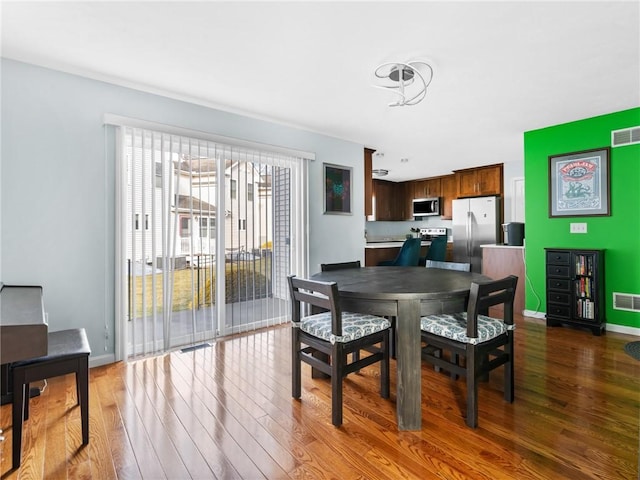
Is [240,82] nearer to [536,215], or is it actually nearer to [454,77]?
[454,77]

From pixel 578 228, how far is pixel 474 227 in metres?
2.32

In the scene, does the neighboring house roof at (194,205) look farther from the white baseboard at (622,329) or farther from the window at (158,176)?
the white baseboard at (622,329)

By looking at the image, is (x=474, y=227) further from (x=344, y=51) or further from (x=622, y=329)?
(x=344, y=51)

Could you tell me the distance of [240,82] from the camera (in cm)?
276

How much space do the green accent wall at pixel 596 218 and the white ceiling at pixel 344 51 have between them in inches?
10.3

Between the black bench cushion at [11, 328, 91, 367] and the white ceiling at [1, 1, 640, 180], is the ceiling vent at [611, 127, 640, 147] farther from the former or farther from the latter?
the black bench cushion at [11, 328, 91, 367]

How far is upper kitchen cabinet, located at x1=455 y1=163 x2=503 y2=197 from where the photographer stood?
5902 mm

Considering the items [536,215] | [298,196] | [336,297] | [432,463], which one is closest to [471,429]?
[432,463]

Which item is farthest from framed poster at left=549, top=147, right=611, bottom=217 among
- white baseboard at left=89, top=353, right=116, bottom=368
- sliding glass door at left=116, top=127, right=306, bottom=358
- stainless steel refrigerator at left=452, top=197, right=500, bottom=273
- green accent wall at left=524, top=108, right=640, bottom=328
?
white baseboard at left=89, top=353, right=116, bottom=368

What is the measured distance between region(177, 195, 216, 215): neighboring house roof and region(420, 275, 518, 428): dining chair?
2.24 meters

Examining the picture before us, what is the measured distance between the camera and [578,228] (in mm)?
3746

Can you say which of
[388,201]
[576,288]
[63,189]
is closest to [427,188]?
[388,201]

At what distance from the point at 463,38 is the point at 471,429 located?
236cm

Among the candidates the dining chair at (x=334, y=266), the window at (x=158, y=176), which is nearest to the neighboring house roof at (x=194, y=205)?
the window at (x=158, y=176)
